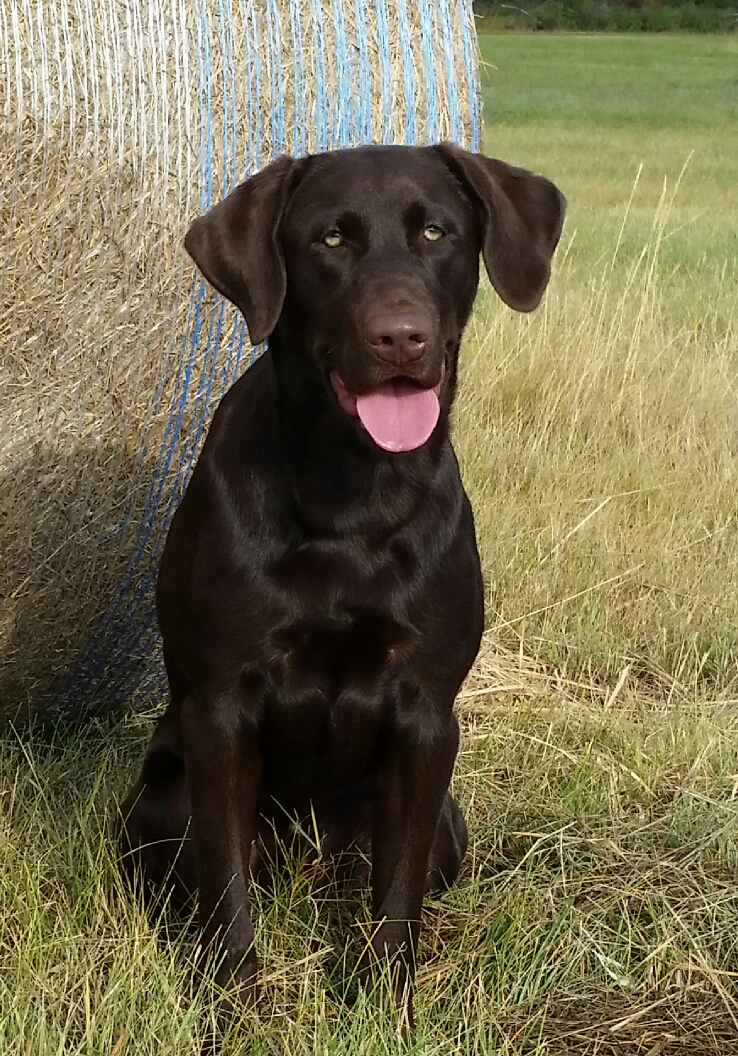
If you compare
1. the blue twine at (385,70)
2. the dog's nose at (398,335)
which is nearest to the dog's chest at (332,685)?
the dog's nose at (398,335)

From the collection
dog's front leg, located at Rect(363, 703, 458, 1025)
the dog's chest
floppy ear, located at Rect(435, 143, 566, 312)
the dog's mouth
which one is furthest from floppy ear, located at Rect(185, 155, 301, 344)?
dog's front leg, located at Rect(363, 703, 458, 1025)

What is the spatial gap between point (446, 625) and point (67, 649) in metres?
1.40

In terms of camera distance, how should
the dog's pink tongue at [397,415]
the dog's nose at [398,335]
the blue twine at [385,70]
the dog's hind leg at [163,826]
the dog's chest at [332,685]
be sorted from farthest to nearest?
the blue twine at [385,70] → the dog's hind leg at [163,826] → the dog's chest at [332,685] → the dog's pink tongue at [397,415] → the dog's nose at [398,335]

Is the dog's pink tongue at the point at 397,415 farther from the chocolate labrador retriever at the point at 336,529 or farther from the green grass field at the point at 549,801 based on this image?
the green grass field at the point at 549,801

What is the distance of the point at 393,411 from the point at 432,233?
320 millimetres

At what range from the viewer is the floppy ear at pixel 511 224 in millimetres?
2531

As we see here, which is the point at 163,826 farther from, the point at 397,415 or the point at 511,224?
the point at 511,224

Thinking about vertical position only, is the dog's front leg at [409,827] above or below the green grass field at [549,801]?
above

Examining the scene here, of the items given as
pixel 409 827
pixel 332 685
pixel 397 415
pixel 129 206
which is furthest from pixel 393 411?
pixel 129 206

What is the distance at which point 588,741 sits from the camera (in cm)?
345

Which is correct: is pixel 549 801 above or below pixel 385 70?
below

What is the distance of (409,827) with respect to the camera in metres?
2.59

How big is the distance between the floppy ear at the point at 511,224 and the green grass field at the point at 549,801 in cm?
114

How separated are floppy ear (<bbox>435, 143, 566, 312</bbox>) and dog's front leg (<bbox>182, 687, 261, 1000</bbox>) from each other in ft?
2.75
